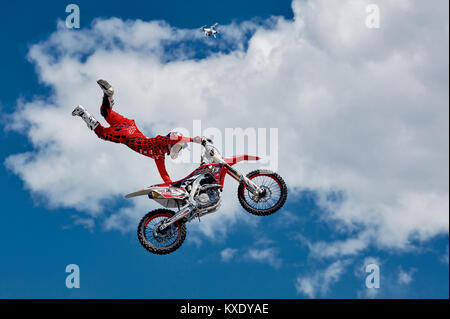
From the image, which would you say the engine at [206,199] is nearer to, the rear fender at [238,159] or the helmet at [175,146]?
the rear fender at [238,159]

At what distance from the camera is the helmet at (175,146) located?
68.5ft

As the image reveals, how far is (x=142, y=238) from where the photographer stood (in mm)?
20984

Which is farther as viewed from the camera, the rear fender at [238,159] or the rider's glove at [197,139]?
the rear fender at [238,159]

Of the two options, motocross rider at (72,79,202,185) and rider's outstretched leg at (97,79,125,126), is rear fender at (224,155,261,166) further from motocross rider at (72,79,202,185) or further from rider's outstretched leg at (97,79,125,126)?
rider's outstretched leg at (97,79,125,126)

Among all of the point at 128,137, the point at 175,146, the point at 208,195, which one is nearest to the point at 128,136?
the point at 128,137

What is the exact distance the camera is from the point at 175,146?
68.9 ft

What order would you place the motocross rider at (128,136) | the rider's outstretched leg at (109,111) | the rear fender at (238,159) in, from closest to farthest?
the rider's outstretched leg at (109,111), the motocross rider at (128,136), the rear fender at (238,159)

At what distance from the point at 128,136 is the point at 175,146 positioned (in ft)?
5.79

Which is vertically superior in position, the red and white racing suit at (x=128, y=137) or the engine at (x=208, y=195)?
the red and white racing suit at (x=128, y=137)

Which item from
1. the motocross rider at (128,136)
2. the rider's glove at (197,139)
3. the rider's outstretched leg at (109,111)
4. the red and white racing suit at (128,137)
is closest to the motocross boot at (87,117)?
the motocross rider at (128,136)

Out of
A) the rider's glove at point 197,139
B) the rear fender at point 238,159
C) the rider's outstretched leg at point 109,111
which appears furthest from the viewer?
the rear fender at point 238,159

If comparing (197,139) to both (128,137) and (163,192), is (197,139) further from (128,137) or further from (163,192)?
(128,137)
